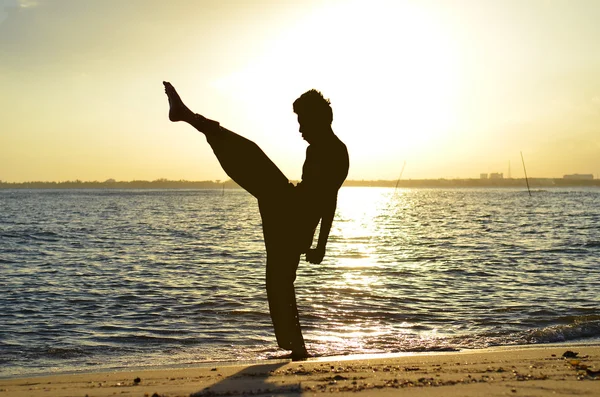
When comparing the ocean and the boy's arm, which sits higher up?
the boy's arm

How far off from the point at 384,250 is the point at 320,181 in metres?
22.9

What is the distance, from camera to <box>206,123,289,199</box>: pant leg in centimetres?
612

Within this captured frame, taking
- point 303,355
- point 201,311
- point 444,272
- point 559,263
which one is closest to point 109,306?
point 201,311

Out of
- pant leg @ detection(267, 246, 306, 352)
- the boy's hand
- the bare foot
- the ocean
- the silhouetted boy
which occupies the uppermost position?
the bare foot

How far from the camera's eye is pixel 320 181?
20.6 ft

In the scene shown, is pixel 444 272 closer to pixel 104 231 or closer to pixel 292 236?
pixel 292 236

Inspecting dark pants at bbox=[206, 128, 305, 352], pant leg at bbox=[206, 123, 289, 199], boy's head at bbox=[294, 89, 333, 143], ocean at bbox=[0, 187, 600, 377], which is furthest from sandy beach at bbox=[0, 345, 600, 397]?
ocean at bbox=[0, 187, 600, 377]

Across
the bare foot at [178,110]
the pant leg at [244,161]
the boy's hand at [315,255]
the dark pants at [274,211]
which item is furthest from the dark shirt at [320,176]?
the bare foot at [178,110]

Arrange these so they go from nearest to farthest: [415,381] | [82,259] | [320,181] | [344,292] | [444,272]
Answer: [415,381] → [320,181] → [344,292] → [444,272] → [82,259]

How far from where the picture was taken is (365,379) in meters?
5.57

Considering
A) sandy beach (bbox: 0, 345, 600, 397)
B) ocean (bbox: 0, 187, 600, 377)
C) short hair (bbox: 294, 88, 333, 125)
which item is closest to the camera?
sandy beach (bbox: 0, 345, 600, 397)

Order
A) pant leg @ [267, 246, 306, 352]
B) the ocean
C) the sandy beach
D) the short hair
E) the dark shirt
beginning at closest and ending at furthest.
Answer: the sandy beach, the dark shirt, the short hair, pant leg @ [267, 246, 306, 352], the ocean

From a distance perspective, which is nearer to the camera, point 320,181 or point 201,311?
point 320,181

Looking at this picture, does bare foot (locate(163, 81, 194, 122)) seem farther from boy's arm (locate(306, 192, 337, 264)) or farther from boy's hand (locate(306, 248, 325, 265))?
boy's hand (locate(306, 248, 325, 265))
